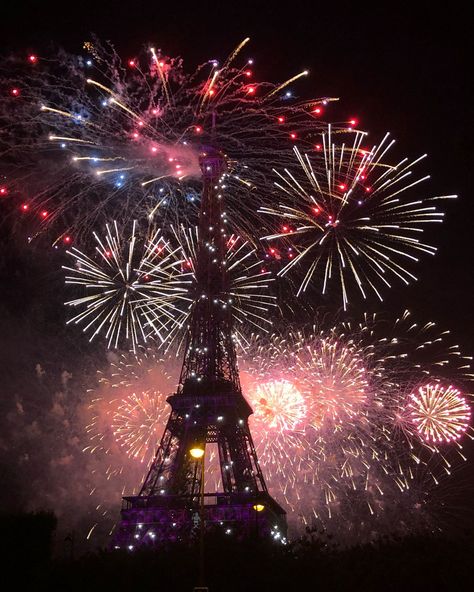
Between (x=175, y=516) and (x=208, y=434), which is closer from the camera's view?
(x=175, y=516)

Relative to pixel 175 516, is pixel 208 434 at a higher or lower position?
higher

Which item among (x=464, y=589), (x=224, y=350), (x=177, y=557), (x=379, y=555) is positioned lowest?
(x=464, y=589)

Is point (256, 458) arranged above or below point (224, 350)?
below

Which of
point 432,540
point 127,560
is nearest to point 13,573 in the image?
point 127,560

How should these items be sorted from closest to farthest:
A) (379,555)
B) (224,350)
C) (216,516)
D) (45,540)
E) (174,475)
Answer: (379,555) → (45,540) → (216,516) → (174,475) → (224,350)

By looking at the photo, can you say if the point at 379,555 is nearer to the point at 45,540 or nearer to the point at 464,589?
the point at 464,589

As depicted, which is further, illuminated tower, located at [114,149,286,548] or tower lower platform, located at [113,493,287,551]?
illuminated tower, located at [114,149,286,548]

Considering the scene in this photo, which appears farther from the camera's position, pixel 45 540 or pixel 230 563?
pixel 45 540

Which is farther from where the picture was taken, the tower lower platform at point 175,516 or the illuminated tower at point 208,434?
the illuminated tower at point 208,434
